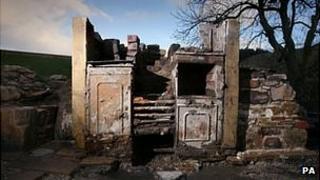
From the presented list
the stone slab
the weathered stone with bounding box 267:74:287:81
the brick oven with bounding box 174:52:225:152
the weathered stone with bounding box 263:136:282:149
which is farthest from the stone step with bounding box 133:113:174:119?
the weathered stone with bounding box 267:74:287:81

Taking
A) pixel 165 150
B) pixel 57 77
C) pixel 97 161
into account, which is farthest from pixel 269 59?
pixel 97 161

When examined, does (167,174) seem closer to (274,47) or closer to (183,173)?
(183,173)

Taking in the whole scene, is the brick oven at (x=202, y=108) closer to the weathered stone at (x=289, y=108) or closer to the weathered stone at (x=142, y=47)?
the weathered stone at (x=289, y=108)

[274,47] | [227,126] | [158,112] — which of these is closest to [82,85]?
[158,112]

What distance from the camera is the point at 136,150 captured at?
4.95 meters

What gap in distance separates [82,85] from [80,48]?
0.52 m

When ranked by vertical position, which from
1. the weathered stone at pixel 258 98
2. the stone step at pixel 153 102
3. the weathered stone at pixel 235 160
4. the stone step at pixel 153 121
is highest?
the weathered stone at pixel 258 98

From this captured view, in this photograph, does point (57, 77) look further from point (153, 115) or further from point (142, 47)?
point (153, 115)

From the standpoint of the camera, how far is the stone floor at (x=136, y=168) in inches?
155

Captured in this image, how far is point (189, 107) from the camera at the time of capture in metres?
4.69

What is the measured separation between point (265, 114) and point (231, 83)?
757 millimetres

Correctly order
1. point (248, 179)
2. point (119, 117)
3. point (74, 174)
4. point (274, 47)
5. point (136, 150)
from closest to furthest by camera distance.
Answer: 1. point (74, 174)
2. point (248, 179)
3. point (119, 117)
4. point (136, 150)
5. point (274, 47)

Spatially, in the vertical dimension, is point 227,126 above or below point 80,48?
below

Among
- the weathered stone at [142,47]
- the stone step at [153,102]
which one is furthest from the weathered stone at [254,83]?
the weathered stone at [142,47]
